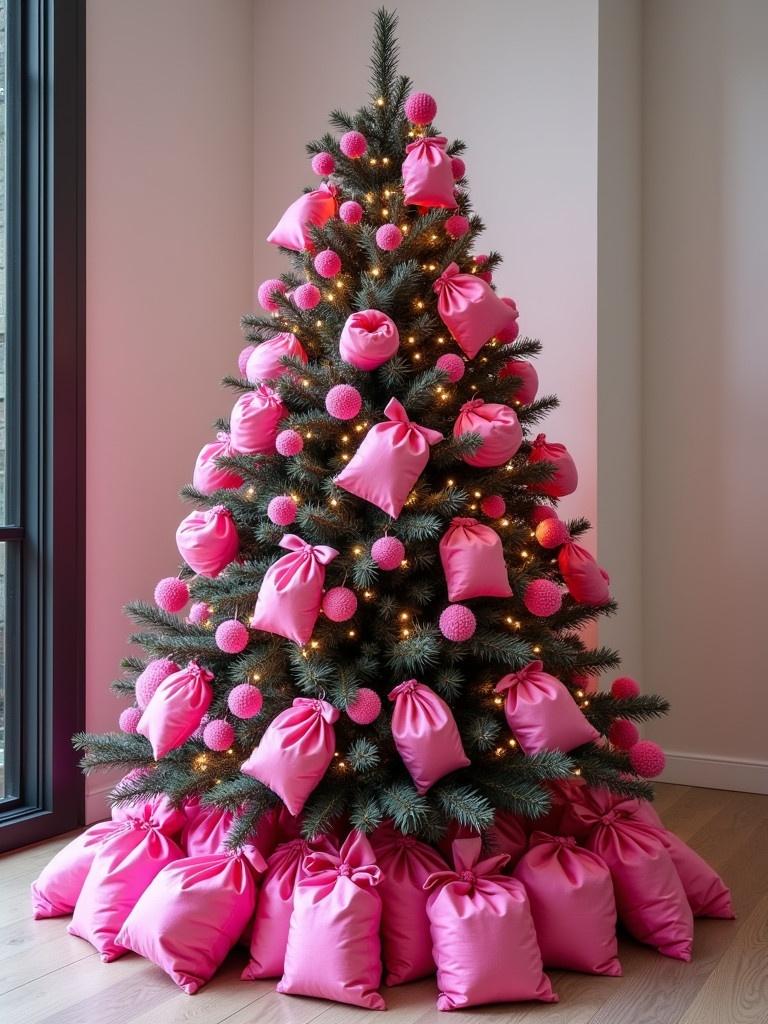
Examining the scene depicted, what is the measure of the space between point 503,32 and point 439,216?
1.40m

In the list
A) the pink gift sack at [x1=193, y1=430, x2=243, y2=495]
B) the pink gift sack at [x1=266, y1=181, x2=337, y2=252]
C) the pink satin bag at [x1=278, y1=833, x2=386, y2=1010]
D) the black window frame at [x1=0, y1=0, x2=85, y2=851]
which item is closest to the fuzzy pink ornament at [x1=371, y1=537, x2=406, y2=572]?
the pink gift sack at [x1=193, y1=430, x2=243, y2=495]

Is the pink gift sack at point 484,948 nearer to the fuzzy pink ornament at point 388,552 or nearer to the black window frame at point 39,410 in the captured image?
the fuzzy pink ornament at point 388,552

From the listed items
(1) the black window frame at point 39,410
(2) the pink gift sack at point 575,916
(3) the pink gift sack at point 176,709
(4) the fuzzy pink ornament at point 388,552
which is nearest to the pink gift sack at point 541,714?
(2) the pink gift sack at point 575,916

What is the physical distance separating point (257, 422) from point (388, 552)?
424 mm

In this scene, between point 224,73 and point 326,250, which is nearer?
point 326,250

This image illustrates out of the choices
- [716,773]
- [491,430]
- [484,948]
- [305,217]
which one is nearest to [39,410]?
[305,217]

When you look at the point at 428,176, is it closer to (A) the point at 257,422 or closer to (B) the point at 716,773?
(A) the point at 257,422

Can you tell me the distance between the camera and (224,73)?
343cm

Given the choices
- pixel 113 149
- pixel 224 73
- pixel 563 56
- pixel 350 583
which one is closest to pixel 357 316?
pixel 350 583

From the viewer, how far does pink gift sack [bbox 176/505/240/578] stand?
2.09 metres

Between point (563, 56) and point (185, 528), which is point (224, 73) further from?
point (185, 528)

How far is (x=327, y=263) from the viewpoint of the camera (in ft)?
6.95

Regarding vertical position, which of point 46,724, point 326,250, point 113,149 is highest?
point 113,149

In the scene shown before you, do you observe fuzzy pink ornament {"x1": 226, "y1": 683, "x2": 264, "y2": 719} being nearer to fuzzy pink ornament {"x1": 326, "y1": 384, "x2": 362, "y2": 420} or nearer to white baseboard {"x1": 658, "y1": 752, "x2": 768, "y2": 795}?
fuzzy pink ornament {"x1": 326, "y1": 384, "x2": 362, "y2": 420}
